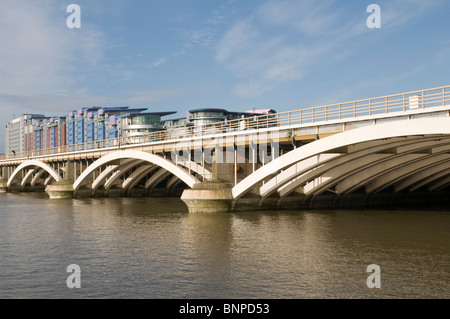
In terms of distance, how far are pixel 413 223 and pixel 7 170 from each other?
93.4m

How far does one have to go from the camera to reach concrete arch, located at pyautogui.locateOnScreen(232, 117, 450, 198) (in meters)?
24.3

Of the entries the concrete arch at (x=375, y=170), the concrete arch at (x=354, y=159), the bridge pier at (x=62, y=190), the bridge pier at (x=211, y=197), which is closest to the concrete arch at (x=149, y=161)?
the bridge pier at (x=62, y=190)

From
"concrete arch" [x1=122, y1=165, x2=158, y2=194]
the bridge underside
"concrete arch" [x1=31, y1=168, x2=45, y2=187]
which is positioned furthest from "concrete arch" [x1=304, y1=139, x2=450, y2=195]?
"concrete arch" [x1=31, y1=168, x2=45, y2=187]

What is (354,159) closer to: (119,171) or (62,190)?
(119,171)

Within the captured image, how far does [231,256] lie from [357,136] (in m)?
11.8

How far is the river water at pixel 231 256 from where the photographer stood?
1572 cm

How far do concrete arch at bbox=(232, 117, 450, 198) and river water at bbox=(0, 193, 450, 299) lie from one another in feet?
9.99

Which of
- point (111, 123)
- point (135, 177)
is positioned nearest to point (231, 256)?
point (135, 177)

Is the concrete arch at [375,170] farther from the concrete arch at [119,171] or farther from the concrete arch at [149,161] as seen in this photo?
the concrete arch at [119,171]

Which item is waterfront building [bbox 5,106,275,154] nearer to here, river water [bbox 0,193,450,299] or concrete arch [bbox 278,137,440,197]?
concrete arch [bbox 278,137,440,197]

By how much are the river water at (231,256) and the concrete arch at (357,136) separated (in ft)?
9.99

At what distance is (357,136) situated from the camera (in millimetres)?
28141
